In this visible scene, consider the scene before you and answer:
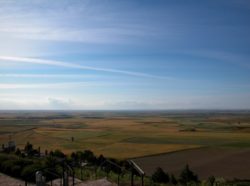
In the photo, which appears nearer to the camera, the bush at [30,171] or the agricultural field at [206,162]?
the bush at [30,171]

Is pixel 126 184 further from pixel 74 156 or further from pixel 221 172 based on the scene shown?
pixel 74 156

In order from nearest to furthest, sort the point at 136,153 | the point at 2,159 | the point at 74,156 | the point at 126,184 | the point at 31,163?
the point at 126,184 < the point at 31,163 < the point at 2,159 < the point at 74,156 < the point at 136,153

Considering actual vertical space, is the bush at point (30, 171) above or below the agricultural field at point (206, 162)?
above

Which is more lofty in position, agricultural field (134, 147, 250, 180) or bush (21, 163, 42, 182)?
bush (21, 163, 42, 182)

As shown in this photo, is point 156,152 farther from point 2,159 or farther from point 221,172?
point 2,159

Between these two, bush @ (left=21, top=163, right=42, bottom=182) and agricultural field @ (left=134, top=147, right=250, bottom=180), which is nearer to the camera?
bush @ (left=21, top=163, right=42, bottom=182)

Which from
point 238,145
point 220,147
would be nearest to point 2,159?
point 220,147

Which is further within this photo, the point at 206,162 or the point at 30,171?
the point at 206,162

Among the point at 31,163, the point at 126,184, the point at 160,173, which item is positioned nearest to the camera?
the point at 126,184

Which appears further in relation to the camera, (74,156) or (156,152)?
(156,152)

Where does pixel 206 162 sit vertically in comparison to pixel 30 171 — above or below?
below
